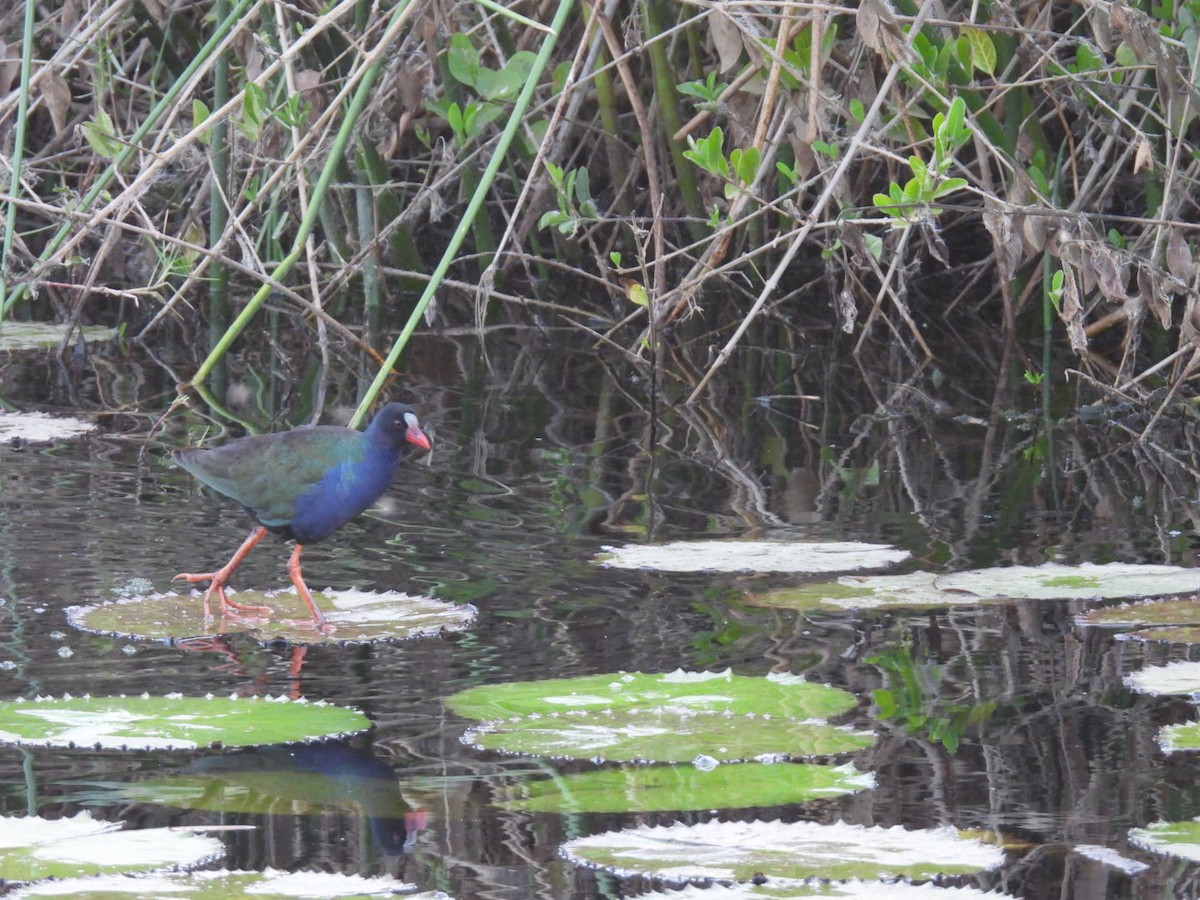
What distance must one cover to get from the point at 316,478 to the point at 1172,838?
2.43m

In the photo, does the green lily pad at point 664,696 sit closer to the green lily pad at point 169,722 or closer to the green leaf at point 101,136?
the green lily pad at point 169,722

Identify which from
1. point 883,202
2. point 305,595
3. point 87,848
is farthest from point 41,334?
point 87,848

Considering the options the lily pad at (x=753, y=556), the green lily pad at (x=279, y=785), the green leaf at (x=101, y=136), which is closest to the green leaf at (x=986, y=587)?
the lily pad at (x=753, y=556)

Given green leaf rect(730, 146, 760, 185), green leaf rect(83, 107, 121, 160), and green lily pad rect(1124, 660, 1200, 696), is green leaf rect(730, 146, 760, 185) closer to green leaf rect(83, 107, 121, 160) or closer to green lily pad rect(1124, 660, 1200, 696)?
green leaf rect(83, 107, 121, 160)

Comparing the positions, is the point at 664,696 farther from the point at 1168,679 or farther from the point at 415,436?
the point at 415,436

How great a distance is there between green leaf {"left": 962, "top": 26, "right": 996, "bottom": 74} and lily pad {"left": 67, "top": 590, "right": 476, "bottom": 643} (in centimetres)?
299

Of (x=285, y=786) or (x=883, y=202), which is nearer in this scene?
(x=285, y=786)

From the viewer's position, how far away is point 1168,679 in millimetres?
4148

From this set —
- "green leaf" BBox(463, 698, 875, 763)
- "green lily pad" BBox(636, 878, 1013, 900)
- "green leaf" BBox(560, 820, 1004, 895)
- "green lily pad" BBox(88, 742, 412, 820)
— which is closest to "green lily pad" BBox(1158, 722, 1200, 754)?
"green leaf" BBox(463, 698, 875, 763)

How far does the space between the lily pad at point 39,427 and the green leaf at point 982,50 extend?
3.39m

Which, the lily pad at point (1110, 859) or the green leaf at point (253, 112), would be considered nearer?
the lily pad at point (1110, 859)

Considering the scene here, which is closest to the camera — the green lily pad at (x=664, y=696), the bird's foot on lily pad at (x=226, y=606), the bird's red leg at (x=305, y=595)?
the green lily pad at (x=664, y=696)

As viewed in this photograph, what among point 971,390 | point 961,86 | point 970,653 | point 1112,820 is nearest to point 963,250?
point 971,390

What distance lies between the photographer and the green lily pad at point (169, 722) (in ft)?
12.0
